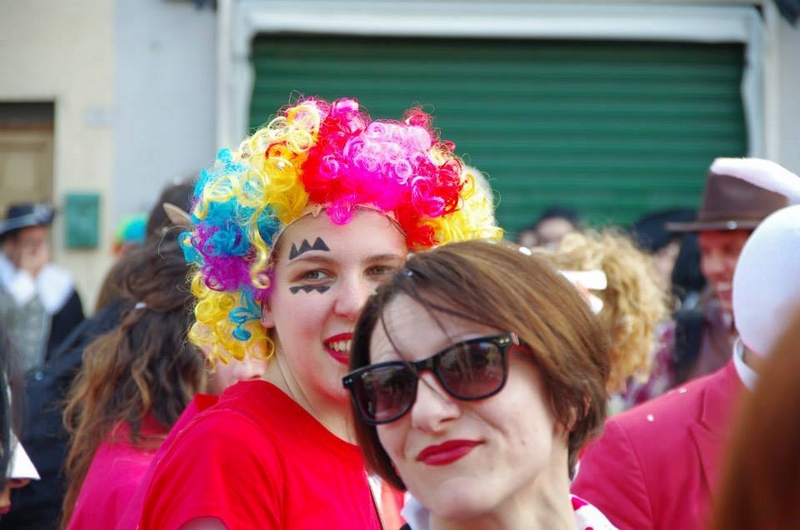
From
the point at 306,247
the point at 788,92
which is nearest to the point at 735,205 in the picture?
the point at 306,247

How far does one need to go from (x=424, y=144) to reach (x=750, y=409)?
1.75 metres

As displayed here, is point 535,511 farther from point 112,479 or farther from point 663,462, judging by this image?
point 112,479

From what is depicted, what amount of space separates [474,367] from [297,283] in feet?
2.54

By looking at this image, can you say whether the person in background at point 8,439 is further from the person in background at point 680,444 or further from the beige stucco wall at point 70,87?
the beige stucco wall at point 70,87

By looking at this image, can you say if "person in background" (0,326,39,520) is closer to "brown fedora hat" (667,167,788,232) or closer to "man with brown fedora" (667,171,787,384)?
"man with brown fedora" (667,171,787,384)

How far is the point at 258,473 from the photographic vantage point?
91.2 inches

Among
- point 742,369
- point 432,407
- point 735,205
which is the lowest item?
point 742,369

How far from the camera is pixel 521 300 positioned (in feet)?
6.35

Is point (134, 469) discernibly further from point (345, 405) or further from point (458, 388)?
point (458, 388)

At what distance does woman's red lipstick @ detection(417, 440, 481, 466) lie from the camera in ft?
6.23

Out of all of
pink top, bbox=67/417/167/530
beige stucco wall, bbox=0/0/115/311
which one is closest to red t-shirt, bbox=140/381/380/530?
pink top, bbox=67/417/167/530

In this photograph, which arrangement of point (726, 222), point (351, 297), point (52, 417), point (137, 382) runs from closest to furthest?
point (351, 297), point (137, 382), point (52, 417), point (726, 222)

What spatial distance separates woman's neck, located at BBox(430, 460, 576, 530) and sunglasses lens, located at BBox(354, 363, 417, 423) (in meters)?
0.20

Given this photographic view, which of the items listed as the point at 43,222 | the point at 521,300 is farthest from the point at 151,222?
the point at 43,222
